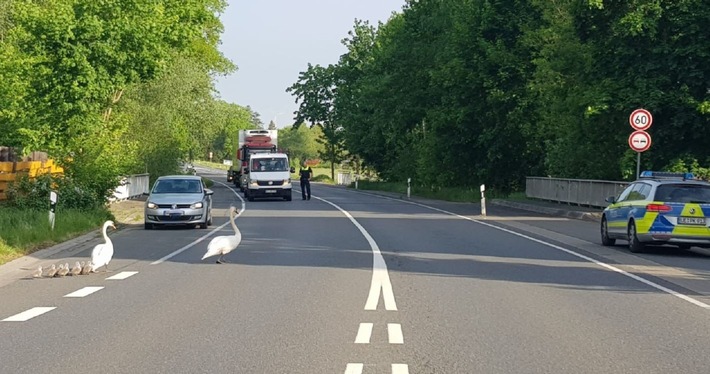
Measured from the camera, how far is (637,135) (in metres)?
28.2

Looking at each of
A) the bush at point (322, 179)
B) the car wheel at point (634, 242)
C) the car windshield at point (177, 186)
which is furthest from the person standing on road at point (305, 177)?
the bush at point (322, 179)

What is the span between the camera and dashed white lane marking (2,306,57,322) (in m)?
10.9

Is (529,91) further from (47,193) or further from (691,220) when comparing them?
(691,220)

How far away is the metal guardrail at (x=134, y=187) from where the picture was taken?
43.5 metres

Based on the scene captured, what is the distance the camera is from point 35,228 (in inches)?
845

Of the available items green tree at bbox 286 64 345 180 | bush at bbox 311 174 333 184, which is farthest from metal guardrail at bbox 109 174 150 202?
bush at bbox 311 174 333 184

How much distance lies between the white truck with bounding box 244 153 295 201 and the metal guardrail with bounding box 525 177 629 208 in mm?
11871

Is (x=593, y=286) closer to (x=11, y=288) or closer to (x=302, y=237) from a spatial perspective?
(x=11, y=288)

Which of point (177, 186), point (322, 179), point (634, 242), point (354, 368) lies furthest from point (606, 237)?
point (322, 179)

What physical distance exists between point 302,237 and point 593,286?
10612 mm

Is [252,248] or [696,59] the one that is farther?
[696,59]

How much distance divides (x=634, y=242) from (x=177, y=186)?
46.7 ft

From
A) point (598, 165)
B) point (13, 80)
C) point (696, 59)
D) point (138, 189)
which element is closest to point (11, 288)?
point (13, 80)

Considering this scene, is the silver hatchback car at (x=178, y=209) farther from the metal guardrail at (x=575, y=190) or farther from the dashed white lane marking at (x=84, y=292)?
the metal guardrail at (x=575, y=190)
